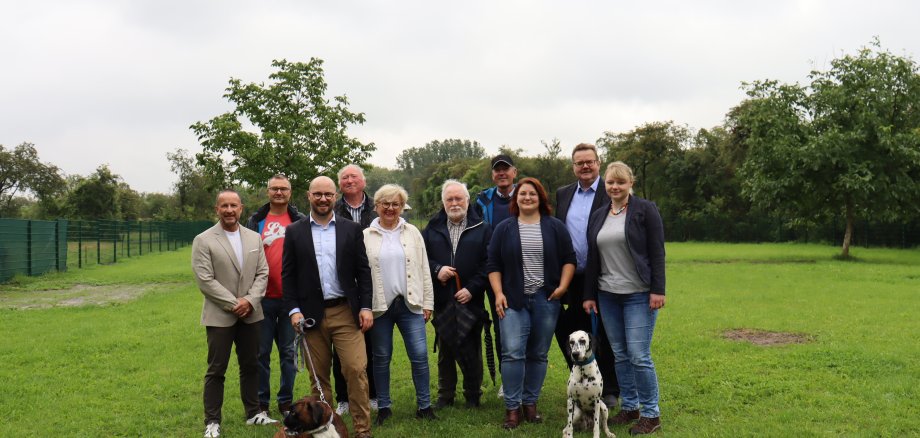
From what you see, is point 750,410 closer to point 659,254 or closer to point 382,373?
point 659,254

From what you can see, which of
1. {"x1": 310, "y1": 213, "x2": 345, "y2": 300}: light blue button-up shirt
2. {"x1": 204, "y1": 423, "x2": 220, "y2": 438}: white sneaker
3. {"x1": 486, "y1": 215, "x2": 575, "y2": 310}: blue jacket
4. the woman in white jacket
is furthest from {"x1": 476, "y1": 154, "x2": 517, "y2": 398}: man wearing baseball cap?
{"x1": 204, "y1": 423, "x2": 220, "y2": 438}: white sneaker

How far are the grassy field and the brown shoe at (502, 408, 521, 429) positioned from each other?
10 cm

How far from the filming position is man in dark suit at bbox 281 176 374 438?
497cm

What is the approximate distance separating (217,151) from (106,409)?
17.8 m

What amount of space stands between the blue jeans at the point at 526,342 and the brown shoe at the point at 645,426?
0.82 m

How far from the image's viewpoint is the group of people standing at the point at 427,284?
502cm

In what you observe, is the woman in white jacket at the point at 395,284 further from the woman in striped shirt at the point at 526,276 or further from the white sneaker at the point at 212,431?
the white sneaker at the point at 212,431

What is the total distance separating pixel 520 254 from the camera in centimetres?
521

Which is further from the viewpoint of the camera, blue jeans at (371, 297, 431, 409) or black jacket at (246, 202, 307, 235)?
black jacket at (246, 202, 307, 235)

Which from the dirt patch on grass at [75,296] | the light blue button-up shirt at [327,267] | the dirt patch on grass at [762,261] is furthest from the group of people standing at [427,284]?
the dirt patch on grass at [762,261]

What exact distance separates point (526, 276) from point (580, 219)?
2.60 ft

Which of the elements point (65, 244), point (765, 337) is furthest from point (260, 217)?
point (65, 244)

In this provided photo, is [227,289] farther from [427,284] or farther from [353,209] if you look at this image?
[427,284]

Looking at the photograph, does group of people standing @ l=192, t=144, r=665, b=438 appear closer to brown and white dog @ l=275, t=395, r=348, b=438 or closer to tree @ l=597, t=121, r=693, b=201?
brown and white dog @ l=275, t=395, r=348, b=438
